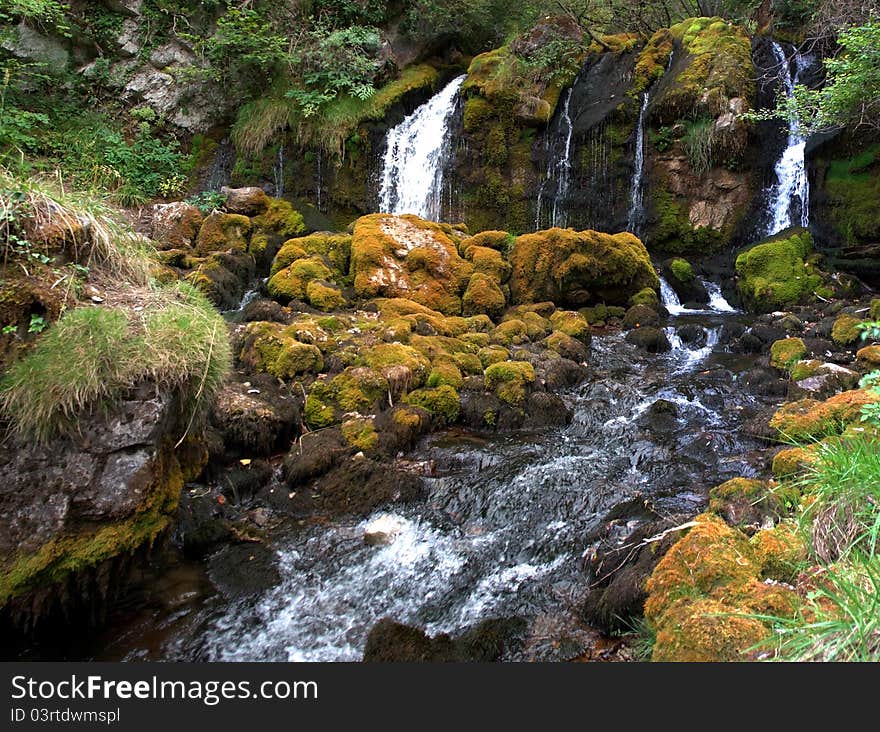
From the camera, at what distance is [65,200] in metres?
4.07

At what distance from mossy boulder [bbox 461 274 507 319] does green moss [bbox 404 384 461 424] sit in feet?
11.3

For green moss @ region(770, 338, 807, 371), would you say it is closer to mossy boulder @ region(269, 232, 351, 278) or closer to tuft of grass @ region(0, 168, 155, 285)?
mossy boulder @ region(269, 232, 351, 278)

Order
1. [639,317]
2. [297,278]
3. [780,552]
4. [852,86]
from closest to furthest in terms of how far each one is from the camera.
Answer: [780,552] < [852,86] < [297,278] < [639,317]

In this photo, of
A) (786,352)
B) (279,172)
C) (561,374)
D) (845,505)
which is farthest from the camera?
(279,172)

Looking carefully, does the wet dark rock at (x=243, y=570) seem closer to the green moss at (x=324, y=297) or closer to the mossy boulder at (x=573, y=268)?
the green moss at (x=324, y=297)

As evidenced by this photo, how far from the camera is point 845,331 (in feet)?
27.5

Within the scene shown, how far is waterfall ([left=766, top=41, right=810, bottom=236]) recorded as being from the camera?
12.6 m

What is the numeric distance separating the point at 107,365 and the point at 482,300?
7310 mm

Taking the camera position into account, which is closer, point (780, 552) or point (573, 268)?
point (780, 552)

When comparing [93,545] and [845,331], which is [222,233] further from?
[845,331]

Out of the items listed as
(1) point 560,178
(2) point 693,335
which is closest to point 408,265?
(2) point 693,335

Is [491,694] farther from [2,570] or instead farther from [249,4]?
[249,4]

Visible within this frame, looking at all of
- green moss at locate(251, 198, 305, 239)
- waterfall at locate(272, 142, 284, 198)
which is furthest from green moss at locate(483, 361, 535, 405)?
waterfall at locate(272, 142, 284, 198)

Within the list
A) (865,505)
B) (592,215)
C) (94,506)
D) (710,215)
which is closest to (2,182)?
(94,506)
